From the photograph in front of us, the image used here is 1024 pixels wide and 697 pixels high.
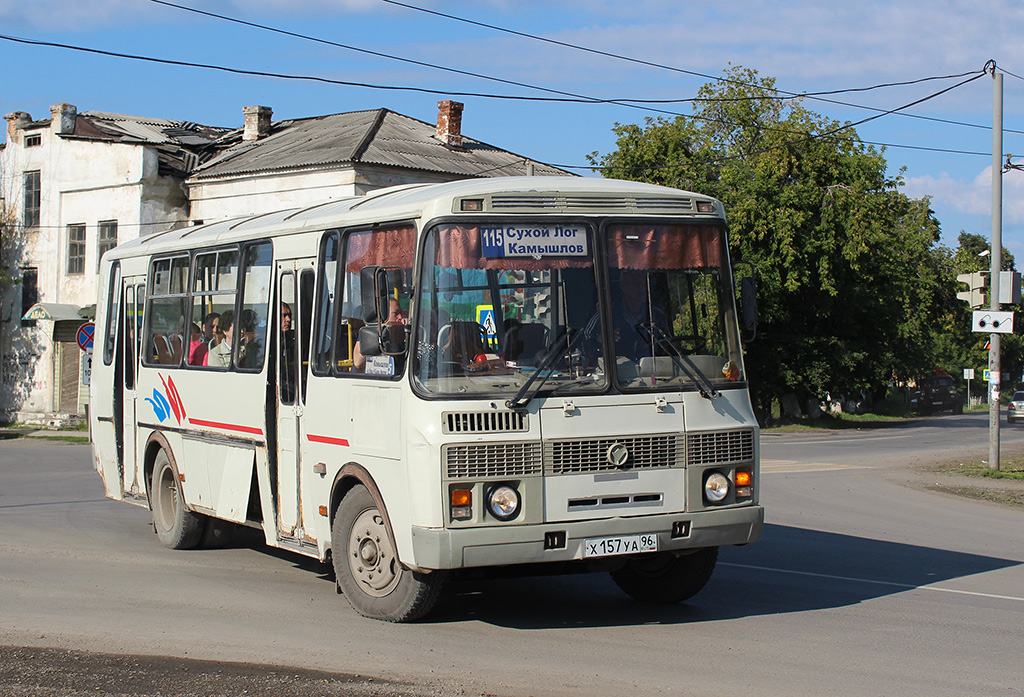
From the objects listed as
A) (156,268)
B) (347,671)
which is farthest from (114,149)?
(347,671)

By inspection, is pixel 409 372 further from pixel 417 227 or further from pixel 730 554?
pixel 730 554

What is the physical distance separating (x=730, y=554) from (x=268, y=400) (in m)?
4.56

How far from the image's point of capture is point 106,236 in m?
37.5

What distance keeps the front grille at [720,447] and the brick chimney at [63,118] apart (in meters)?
35.6

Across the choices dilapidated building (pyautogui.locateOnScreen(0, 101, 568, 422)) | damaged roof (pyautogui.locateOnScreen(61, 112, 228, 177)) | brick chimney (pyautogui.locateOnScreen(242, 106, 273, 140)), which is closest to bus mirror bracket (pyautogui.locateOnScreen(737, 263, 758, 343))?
dilapidated building (pyautogui.locateOnScreen(0, 101, 568, 422))

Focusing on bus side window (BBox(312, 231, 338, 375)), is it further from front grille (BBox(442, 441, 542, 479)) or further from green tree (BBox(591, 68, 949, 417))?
green tree (BBox(591, 68, 949, 417))

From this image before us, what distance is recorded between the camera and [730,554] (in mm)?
11102

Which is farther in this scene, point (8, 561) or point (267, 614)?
point (8, 561)

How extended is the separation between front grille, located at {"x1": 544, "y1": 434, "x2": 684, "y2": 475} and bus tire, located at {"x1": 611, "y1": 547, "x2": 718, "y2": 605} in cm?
109

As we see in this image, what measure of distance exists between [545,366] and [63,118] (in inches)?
1403

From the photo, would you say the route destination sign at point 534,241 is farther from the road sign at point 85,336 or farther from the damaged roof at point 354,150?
the damaged roof at point 354,150

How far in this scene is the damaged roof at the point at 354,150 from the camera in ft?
115

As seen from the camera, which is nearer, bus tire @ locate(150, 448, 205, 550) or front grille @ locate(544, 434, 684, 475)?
front grille @ locate(544, 434, 684, 475)

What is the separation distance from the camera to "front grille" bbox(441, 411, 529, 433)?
7152 millimetres
